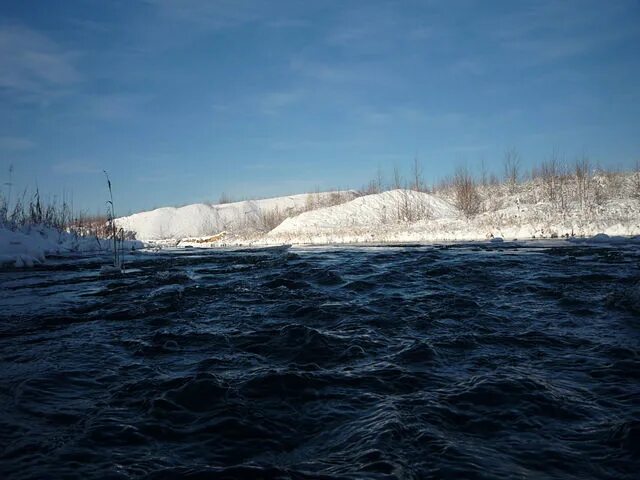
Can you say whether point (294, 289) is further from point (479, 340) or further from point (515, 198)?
point (515, 198)

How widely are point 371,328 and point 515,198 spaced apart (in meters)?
49.6

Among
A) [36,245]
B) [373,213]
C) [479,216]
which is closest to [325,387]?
[36,245]

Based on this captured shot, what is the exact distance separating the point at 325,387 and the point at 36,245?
22060 millimetres

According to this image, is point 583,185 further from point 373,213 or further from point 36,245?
point 36,245

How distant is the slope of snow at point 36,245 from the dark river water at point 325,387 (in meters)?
10.1

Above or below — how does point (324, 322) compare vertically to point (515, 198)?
below

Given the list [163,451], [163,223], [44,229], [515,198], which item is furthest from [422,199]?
[163,223]

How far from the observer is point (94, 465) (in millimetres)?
2672

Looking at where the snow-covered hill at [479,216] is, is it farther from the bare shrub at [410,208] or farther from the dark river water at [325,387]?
the dark river water at [325,387]

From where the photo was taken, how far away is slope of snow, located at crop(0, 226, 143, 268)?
1657 centimetres

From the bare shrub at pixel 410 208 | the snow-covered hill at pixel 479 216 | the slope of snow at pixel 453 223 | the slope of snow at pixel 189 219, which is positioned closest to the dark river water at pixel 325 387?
the slope of snow at pixel 453 223

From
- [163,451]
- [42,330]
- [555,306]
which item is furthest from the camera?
[555,306]

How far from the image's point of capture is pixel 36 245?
2072 centimetres

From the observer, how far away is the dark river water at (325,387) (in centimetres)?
272
